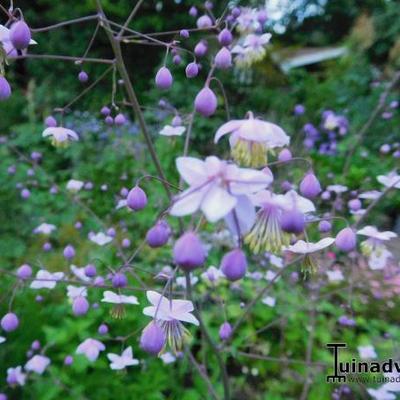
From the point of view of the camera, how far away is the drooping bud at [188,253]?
1.77 feet

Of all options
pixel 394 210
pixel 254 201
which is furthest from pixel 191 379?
pixel 394 210

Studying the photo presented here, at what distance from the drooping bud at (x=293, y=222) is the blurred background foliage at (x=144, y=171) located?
2.57 ft

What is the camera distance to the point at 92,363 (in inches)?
68.1

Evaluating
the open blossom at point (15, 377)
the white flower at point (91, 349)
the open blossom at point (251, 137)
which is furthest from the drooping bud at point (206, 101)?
the open blossom at point (15, 377)

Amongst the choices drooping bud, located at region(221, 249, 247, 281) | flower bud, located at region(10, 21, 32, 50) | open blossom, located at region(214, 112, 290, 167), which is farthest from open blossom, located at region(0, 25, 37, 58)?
drooping bud, located at region(221, 249, 247, 281)

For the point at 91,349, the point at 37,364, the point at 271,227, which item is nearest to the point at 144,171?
the point at 37,364

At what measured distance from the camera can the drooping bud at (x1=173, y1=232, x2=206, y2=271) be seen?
21.2 inches

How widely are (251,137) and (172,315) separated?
33 cm

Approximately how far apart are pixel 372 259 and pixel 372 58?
18.7 feet

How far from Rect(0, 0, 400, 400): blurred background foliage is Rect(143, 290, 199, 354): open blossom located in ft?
2.35

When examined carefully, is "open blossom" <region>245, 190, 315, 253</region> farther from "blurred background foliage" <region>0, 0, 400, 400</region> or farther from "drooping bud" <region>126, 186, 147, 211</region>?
"blurred background foliage" <region>0, 0, 400, 400</region>

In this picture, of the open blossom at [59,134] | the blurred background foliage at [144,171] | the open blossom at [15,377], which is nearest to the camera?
the open blossom at [59,134]

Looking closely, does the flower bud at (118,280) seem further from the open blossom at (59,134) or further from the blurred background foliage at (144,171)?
the blurred background foliage at (144,171)

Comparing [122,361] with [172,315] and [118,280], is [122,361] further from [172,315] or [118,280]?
[172,315]
